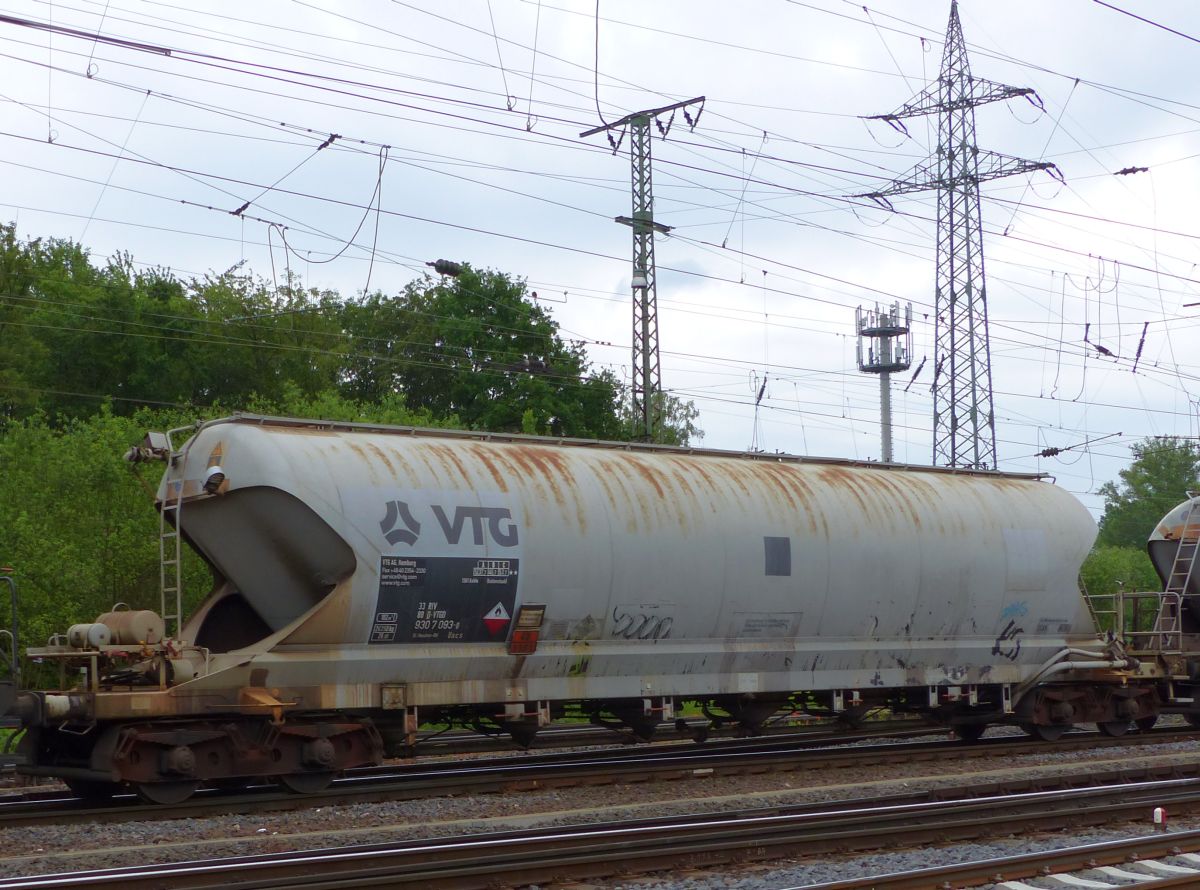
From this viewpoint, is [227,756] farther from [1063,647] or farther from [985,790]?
[1063,647]

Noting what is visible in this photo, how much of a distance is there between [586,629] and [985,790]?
435cm

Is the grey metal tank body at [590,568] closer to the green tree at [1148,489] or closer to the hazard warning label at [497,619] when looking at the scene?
the hazard warning label at [497,619]

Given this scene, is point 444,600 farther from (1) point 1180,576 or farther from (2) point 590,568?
(1) point 1180,576

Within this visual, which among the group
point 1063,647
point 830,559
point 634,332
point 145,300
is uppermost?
point 145,300

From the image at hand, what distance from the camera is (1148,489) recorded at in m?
97.4

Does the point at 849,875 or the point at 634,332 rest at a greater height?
the point at 634,332

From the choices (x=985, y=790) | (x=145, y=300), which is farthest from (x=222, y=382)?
(x=985, y=790)

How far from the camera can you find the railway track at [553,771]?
38.6ft

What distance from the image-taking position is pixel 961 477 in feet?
61.0

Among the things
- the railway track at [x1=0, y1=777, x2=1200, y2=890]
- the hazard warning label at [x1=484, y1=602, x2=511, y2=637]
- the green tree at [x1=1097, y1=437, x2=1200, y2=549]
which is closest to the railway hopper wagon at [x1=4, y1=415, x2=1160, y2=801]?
the hazard warning label at [x1=484, y1=602, x2=511, y2=637]

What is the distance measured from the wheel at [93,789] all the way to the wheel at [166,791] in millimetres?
423

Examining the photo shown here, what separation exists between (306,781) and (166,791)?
134 centimetres

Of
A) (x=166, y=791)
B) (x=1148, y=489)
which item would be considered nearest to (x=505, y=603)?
(x=166, y=791)

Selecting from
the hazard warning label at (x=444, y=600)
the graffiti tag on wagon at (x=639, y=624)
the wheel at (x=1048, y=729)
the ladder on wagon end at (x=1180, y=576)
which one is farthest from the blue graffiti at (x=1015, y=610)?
the hazard warning label at (x=444, y=600)
